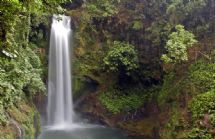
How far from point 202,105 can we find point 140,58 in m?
7.11

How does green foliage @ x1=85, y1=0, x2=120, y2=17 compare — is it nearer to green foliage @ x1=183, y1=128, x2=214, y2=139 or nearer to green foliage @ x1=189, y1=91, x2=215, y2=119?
green foliage @ x1=189, y1=91, x2=215, y2=119

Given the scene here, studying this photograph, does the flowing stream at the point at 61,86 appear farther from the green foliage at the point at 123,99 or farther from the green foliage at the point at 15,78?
the green foliage at the point at 15,78

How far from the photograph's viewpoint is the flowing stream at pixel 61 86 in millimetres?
18016

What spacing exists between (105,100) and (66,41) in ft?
12.9

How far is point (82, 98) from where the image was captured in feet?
63.7

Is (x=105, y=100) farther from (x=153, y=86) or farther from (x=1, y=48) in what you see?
(x=1, y=48)

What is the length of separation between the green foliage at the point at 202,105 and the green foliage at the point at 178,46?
7.61ft

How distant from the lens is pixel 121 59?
60.5 ft

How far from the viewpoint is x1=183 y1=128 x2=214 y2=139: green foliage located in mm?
11648

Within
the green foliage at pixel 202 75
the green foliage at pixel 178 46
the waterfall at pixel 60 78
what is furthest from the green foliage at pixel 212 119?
the waterfall at pixel 60 78

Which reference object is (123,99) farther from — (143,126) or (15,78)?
(15,78)

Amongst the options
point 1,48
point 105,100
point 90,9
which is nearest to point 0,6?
point 1,48

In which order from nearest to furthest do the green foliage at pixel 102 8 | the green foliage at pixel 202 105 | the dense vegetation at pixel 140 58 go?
1. the green foliage at pixel 202 105
2. the dense vegetation at pixel 140 58
3. the green foliage at pixel 102 8

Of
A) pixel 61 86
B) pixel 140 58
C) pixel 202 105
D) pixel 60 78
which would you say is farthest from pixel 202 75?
pixel 60 78
